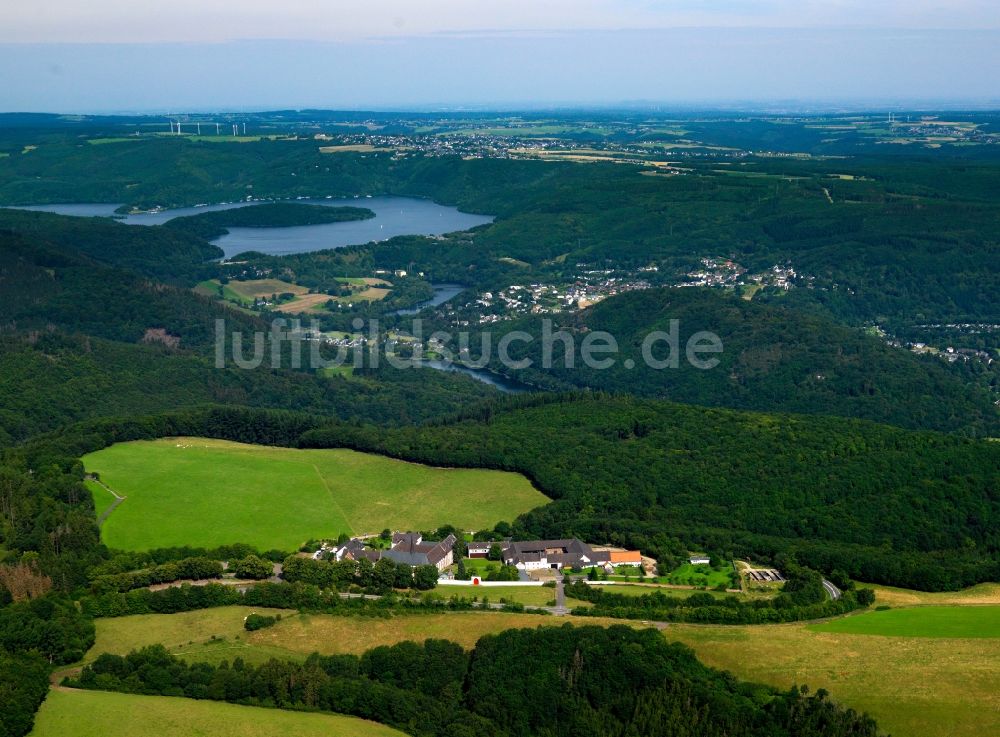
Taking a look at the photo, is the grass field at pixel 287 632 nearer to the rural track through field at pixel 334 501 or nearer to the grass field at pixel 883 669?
the grass field at pixel 883 669

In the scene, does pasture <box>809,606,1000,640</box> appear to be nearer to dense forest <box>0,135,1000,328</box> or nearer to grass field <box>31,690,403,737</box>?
grass field <box>31,690,403,737</box>

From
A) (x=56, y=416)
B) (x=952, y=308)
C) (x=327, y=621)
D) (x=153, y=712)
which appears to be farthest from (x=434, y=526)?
(x=952, y=308)

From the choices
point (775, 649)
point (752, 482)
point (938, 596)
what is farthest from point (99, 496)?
point (938, 596)

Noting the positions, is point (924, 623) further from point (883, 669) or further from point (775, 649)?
point (775, 649)

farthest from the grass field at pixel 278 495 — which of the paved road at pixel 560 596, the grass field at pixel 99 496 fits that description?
the paved road at pixel 560 596

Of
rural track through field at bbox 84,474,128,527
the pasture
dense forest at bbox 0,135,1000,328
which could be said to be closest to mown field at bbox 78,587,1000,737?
the pasture
